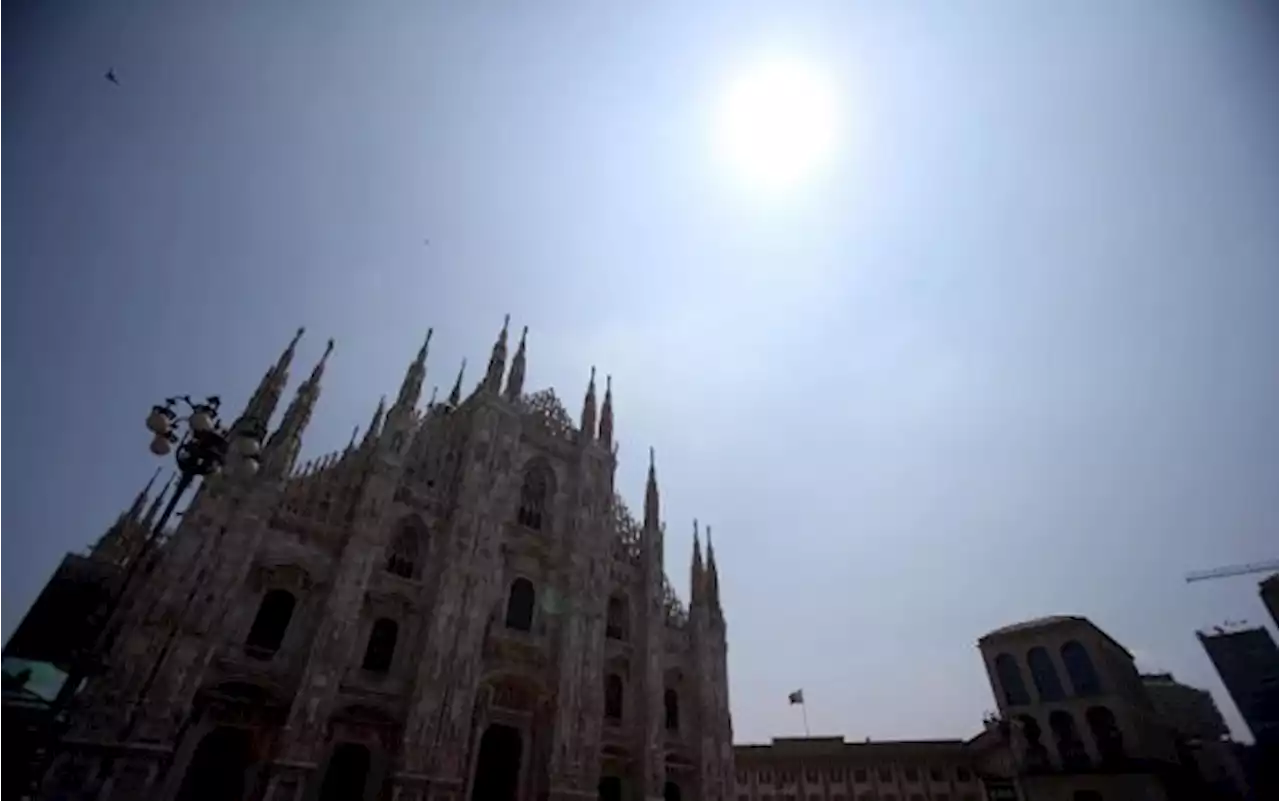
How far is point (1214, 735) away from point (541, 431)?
7050 centimetres

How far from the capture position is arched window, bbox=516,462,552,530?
91.2 ft

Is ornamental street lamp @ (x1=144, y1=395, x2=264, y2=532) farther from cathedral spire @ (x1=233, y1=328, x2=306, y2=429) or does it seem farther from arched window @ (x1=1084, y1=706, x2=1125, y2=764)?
arched window @ (x1=1084, y1=706, x2=1125, y2=764)

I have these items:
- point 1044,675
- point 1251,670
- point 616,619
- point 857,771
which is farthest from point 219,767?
point 1251,670

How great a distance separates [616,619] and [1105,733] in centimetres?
2692

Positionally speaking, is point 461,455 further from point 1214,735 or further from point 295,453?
point 1214,735

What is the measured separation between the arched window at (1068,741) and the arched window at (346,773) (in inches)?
1351

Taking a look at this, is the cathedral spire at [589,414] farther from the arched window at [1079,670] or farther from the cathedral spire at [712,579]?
the arched window at [1079,670]

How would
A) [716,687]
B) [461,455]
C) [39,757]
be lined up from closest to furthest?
[39,757]
[461,455]
[716,687]

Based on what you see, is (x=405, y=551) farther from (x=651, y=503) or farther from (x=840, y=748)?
(x=840, y=748)

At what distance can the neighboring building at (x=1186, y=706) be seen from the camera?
176 ft

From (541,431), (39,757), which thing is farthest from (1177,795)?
(39,757)

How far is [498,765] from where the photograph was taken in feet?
73.4

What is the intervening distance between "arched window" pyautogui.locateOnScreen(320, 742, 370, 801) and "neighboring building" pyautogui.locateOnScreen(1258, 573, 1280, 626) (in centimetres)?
6168

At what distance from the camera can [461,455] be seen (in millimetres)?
26734
